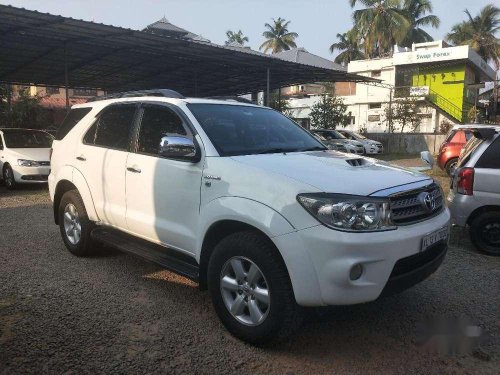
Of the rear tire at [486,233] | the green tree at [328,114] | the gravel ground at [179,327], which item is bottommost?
the gravel ground at [179,327]

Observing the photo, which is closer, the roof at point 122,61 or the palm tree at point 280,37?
the roof at point 122,61

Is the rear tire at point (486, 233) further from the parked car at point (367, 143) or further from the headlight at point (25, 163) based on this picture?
the parked car at point (367, 143)

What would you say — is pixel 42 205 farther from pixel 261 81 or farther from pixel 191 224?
pixel 261 81

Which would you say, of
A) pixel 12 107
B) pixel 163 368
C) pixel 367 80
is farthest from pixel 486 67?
pixel 163 368

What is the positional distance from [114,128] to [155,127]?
2.45 ft

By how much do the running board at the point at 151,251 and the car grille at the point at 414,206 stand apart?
1.60 meters

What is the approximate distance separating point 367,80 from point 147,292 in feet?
69.1

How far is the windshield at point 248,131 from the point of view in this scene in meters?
3.79

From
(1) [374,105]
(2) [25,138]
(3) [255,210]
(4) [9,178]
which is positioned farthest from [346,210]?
(1) [374,105]

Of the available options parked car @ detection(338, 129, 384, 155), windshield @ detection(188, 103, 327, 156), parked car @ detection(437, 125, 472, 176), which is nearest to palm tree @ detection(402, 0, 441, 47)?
parked car @ detection(338, 129, 384, 155)

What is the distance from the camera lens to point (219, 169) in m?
3.44

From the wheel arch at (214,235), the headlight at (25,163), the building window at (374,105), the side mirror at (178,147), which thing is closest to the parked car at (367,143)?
the building window at (374,105)

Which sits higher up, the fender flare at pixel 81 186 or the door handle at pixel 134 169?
the door handle at pixel 134 169

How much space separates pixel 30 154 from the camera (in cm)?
1094
